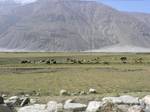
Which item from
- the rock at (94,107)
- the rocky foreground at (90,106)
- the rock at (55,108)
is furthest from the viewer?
the rock at (55,108)

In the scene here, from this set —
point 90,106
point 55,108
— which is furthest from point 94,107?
point 55,108

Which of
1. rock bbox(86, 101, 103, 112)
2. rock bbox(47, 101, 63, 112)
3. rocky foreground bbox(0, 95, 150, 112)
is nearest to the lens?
rocky foreground bbox(0, 95, 150, 112)

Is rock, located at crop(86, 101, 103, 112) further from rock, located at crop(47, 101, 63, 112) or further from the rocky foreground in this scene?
rock, located at crop(47, 101, 63, 112)

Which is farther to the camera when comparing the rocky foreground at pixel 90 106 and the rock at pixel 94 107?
the rock at pixel 94 107

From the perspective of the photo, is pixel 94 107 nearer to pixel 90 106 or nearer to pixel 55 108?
pixel 90 106

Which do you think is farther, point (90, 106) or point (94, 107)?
point (90, 106)

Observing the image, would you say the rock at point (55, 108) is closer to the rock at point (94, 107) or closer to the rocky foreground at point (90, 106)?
the rocky foreground at point (90, 106)

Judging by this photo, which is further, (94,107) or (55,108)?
(55,108)

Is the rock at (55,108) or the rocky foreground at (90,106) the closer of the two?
the rocky foreground at (90,106)

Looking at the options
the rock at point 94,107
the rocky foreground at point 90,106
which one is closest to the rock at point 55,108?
the rocky foreground at point 90,106

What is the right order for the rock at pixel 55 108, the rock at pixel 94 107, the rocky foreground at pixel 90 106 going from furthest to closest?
1. the rock at pixel 55 108
2. the rock at pixel 94 107
3. the rocky foreground at pixel 90 106

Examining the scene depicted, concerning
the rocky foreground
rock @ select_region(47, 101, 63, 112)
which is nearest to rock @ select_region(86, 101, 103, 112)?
the rocky foreground

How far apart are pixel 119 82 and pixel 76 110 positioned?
683 inches

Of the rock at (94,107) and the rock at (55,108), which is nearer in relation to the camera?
the rock at (94,107)
